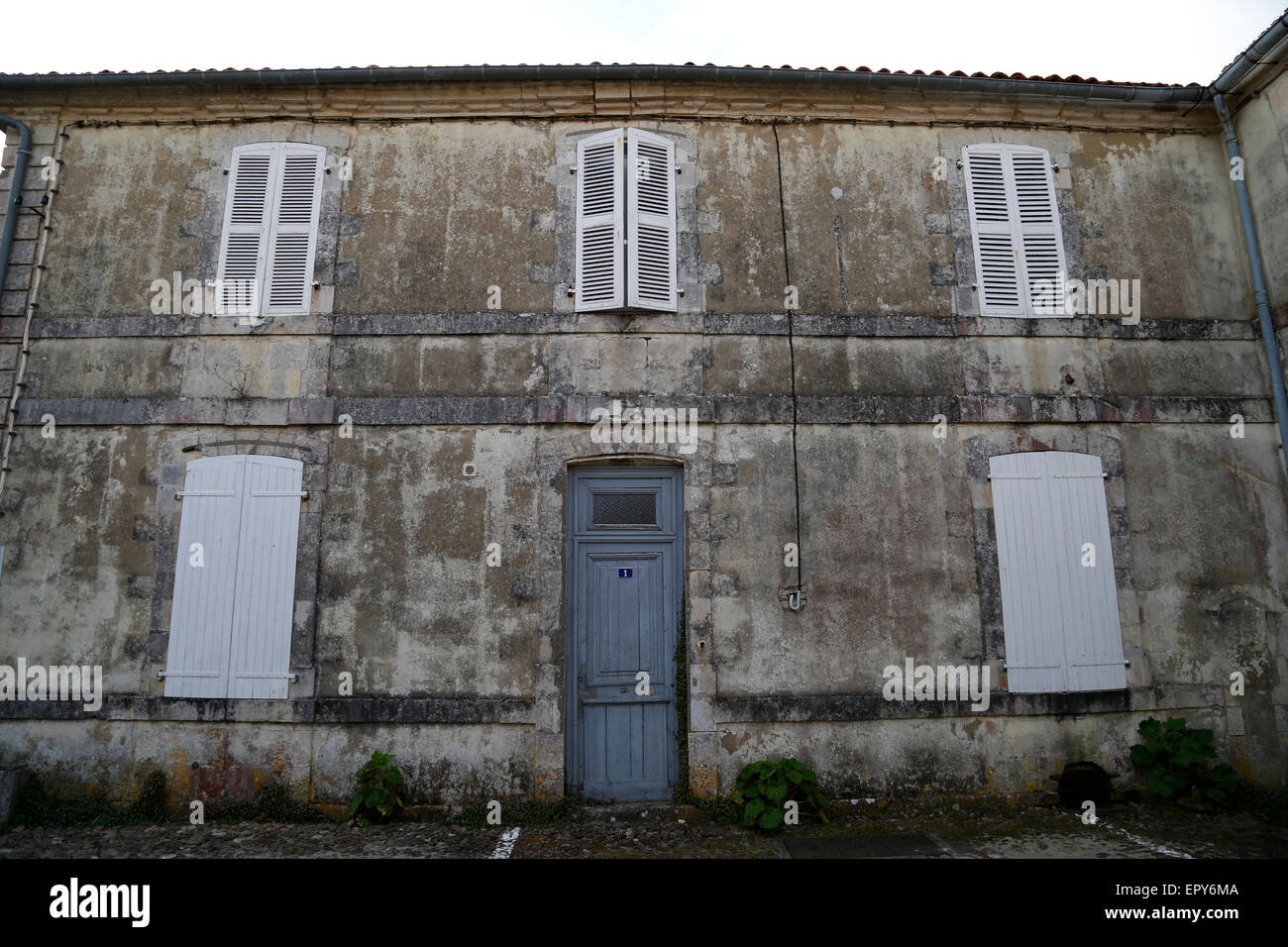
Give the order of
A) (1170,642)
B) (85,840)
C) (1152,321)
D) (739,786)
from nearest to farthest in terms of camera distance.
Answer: (85,840) → (739,786) → (1170,642) → (1152,321)

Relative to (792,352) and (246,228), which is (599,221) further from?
(246,228)

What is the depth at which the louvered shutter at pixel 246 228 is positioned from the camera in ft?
20.9

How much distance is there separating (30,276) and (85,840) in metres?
4.51

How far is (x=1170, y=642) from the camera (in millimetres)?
6059

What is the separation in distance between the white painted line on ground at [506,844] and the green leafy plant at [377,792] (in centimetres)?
85

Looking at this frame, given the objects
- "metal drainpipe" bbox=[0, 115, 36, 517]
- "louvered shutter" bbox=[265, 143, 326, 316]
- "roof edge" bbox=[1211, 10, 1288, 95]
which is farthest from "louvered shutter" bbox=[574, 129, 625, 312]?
"roof edge" bbox=[1211, 10, 1288, 95]

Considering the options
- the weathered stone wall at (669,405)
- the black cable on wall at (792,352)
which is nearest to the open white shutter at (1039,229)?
the weathered stone wall at (669,405)

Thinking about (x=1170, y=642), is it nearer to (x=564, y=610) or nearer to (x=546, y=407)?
(x=564, y=610)

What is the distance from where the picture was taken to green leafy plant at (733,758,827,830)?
5.34m

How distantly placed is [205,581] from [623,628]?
3.28 meters

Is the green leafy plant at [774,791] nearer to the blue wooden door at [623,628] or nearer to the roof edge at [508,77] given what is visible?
the blue wooden door at [623,628]

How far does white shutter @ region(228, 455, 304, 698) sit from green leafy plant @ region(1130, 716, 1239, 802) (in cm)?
653

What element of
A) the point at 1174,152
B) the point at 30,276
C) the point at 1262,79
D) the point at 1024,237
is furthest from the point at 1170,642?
the point at 30,276

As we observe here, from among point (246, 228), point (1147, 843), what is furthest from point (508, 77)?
point (1147, 843)
